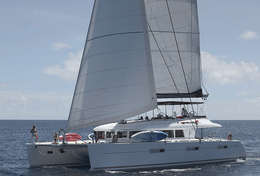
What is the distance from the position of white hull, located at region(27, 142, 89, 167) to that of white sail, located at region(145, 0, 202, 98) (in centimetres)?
692

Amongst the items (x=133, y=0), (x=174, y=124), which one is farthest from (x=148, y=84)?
(x=133, y=0)

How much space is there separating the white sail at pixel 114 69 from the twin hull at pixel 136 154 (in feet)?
6.18

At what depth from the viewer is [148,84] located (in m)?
23.3

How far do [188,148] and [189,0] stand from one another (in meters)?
10.9

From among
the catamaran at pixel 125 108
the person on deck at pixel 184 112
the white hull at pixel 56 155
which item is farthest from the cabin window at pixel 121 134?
the person on deck at pixel 184 112

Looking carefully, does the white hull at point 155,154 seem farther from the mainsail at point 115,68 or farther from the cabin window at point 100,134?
the cabin window at point 100,134

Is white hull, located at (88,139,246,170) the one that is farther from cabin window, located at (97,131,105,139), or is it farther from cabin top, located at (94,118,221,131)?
cabin window, located at (97,131,105,139)

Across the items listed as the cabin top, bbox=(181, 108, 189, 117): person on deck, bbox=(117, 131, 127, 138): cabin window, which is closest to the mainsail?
the cabin top

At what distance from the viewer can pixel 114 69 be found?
75.7 ft

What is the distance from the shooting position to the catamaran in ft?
74.1

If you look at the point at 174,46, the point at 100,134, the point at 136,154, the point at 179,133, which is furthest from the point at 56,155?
the point at 174,46

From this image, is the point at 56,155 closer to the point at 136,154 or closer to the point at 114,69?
the point at 136,154

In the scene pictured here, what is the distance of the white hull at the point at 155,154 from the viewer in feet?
72.4

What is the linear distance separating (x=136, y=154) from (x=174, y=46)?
8852mm
